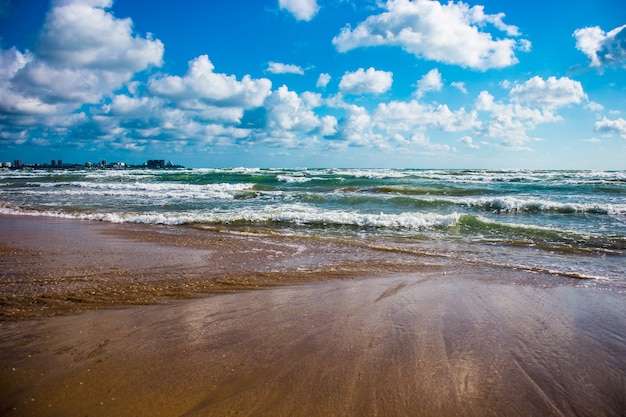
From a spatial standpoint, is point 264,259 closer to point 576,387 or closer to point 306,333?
point 306,333

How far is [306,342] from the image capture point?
135 inches

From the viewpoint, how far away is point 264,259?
283 inches

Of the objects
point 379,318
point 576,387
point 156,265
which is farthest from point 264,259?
point 576,387

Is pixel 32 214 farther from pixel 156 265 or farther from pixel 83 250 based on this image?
pixel 156 265

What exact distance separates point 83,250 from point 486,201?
1737 cm

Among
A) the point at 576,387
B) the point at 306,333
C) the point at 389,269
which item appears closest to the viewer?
the point at 576,387

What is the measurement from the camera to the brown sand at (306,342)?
256 centimetres

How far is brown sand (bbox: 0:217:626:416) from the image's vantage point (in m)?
2.56

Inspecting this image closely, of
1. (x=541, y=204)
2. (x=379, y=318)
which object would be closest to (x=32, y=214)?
(x=379, y=318)

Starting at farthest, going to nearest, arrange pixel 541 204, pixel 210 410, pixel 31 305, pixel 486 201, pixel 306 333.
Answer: pixel 486 201 < pixel 541 204 < pixel 31 305 < pixel 306 333 < pixel 210 410

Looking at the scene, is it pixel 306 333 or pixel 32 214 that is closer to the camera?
pixel 306 333

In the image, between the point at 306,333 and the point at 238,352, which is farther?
the point at 306,333

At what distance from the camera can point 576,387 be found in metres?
2.78

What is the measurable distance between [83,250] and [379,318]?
6.85 meters
